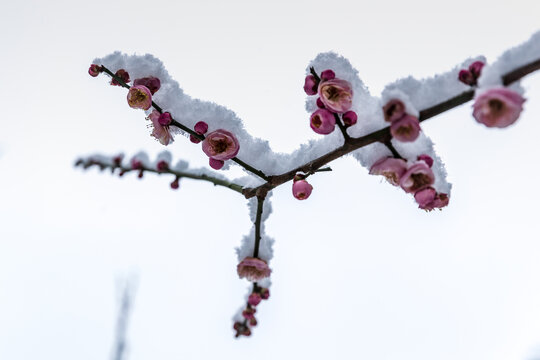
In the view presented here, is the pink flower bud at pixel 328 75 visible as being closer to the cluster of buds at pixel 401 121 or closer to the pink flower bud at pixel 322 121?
the pink flower bud at pixel 322 121

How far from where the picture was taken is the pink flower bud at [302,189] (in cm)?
135

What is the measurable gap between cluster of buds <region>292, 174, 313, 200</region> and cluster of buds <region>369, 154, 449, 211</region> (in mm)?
201

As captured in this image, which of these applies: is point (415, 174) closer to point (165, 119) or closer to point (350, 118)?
point (350, 118)

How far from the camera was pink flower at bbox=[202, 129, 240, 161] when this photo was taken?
4.86 ft

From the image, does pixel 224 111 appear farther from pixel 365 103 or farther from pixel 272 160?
pixel 365 103

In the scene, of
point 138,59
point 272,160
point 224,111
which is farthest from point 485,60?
point 138,59

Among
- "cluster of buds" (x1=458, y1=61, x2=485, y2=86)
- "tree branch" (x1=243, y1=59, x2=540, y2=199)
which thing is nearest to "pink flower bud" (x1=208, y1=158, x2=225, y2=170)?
"tree branch" (x1=243, y1=59, x2=540, y2=199)

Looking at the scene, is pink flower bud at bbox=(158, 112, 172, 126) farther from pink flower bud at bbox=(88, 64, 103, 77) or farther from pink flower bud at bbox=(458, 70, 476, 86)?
pink flower bud at bbox=(458, 70, 476, 86)

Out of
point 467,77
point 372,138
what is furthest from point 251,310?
point 467,77

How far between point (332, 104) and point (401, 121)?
28cm

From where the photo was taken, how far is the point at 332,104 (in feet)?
4.11

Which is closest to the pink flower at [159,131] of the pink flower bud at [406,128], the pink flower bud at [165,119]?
the pink flower bud at [165,119]

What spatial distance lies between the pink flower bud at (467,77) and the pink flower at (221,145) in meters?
0.74

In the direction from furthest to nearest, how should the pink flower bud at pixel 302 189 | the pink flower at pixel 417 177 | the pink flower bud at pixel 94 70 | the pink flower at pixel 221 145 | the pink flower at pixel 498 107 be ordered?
1. the pink flower bud at pixel 94 70
2. the pink flower at pixel 221 145
3. the pink flower bud at pixel 302 189
4. the pink flower at pixel 417 177
5. the pink flower at pixel 498 107
